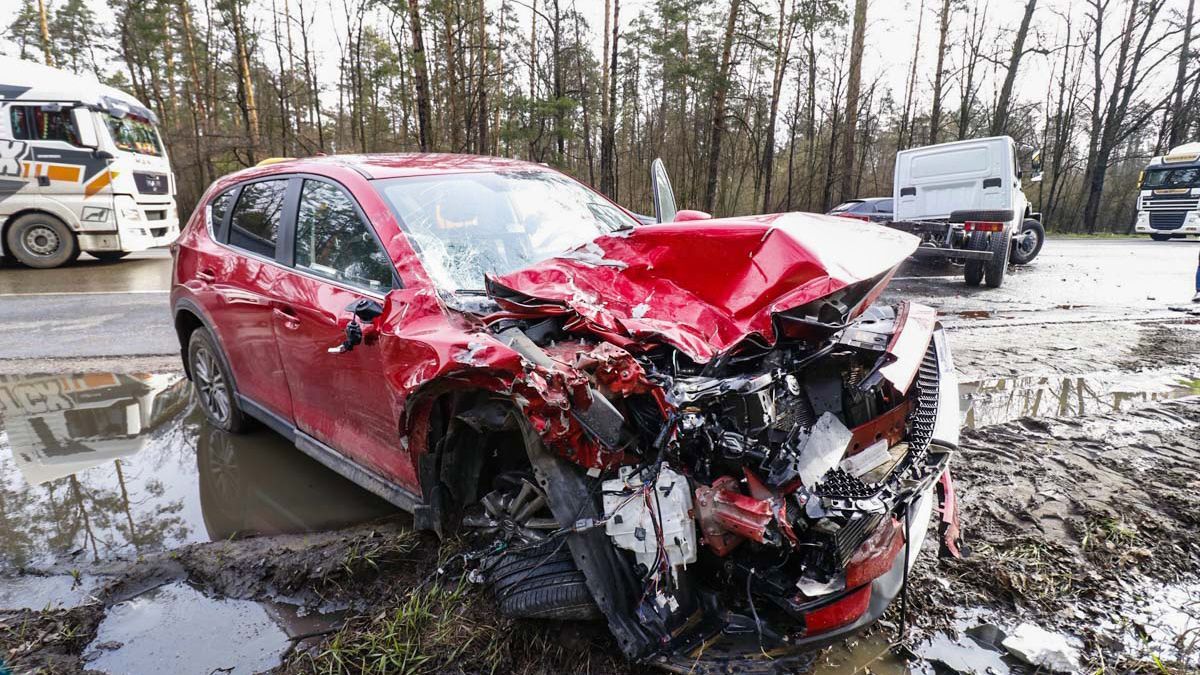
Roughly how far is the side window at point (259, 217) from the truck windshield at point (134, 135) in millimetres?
10214

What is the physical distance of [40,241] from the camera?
11.1 metres

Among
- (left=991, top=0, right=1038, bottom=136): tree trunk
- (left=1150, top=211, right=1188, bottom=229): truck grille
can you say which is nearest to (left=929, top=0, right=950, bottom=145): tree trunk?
(left=991, top=0, right=1038, bottom=136): tree trunk

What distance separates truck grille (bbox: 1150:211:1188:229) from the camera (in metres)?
19.3

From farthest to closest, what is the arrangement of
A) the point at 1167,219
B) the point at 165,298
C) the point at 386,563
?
the point at 1167,219, the point at 165,298, the point at 386,563

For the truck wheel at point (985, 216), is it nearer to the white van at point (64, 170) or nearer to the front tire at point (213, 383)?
the front tire at point (213, 383)

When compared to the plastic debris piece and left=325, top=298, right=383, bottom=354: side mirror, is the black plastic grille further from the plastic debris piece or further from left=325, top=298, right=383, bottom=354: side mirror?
left=325, top=298, right=383, bottom=354: side mirror

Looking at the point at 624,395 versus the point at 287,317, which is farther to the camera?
the point at 287,317

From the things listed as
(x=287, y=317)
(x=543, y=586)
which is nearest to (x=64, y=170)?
(x=287, y=317)

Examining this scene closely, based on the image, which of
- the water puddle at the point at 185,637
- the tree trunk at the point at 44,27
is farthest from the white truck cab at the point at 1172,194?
the tree trunk at the point at 44,27

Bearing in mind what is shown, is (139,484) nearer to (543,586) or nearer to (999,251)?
(543,586)

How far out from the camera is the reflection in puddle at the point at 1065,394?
4211mm

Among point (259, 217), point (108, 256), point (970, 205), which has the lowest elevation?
point (108, 256)

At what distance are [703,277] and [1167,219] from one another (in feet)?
81.6

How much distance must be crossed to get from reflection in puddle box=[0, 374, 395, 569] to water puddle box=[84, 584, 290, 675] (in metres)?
0.51
